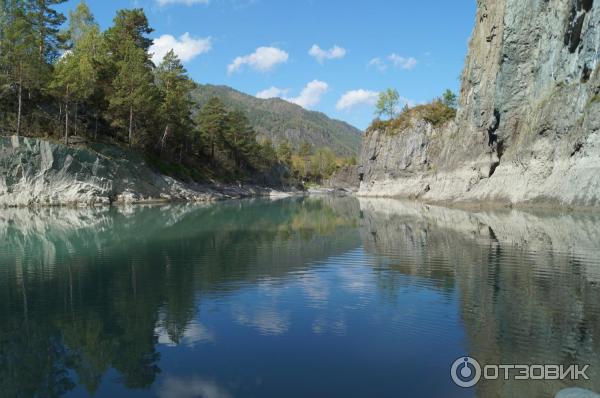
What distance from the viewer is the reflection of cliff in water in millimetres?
10195

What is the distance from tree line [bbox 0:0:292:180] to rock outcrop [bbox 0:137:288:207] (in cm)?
491

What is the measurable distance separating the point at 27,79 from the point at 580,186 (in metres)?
58.5

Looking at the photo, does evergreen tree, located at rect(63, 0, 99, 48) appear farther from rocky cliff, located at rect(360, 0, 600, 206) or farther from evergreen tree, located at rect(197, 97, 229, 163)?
rocky cliff, located at rect(360, 0, 600, 206)

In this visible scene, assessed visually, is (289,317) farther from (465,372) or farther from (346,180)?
(346,180)

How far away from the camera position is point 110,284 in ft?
55.4

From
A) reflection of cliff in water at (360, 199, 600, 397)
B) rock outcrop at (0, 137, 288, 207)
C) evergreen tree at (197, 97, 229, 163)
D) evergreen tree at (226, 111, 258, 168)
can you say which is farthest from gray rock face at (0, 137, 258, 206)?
evergreen tree at (226, 111, 258, 168)

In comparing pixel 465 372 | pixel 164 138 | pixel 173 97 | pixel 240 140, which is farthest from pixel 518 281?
pixel 240 140

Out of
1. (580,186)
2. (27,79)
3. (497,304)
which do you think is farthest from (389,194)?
(497,304)

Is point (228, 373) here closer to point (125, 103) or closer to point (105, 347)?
point (105, 347)

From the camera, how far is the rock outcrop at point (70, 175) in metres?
51.4

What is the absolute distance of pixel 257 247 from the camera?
86.9 feet

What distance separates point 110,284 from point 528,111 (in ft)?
175

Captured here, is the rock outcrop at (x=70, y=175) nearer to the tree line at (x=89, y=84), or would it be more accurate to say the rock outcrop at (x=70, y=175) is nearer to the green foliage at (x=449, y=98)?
the tree line at (x=89, y=84)

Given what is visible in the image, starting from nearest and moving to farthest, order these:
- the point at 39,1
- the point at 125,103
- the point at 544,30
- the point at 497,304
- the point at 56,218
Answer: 1. the point at 497,304
2. the point at 56,218
3. the point at 544,30
4. the point at 39,1
5. the point at 125,103
